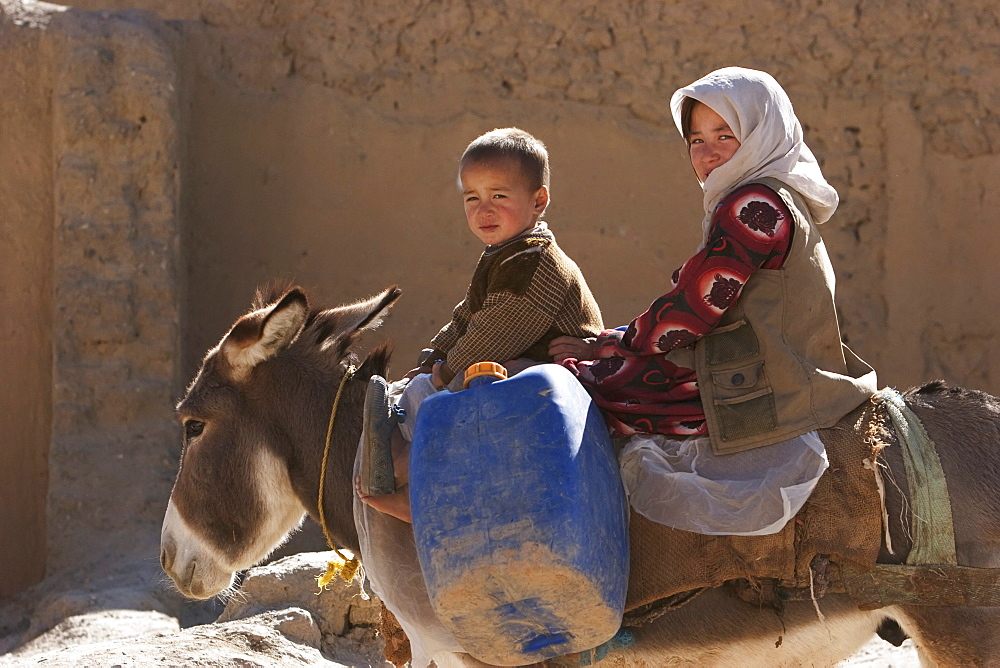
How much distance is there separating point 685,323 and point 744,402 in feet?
0.77

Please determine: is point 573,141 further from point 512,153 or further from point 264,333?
point 264,333

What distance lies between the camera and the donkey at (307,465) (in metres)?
2.46

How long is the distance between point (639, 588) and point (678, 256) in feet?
14.9

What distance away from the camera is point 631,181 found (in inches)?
264

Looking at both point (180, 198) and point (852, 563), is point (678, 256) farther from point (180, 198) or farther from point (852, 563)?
point (852, 563)

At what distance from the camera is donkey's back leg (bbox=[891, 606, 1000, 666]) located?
2281mm

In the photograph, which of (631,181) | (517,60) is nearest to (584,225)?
(631,181)

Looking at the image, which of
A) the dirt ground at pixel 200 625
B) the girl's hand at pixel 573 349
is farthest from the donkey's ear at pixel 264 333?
the dirt ground at pixel 200 625

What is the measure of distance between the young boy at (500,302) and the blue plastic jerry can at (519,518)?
219 millimetres

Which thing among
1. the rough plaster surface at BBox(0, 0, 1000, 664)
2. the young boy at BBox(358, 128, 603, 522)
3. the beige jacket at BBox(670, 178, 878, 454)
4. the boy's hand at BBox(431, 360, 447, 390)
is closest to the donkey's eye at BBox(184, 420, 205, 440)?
the young boy at BBox(358, 128, 603, 522)

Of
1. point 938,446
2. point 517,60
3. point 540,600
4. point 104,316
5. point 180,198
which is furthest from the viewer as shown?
point 517,60

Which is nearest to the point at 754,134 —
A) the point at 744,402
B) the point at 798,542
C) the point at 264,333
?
the point at 744,402

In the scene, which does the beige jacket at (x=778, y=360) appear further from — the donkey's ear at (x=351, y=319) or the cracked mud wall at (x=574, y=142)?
the cracked mud wall at (x=574, y=142)

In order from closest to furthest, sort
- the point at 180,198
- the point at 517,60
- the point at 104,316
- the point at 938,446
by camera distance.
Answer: the point at 938,446
the point at 104,316
the point at 180,198
the point at 517,60
